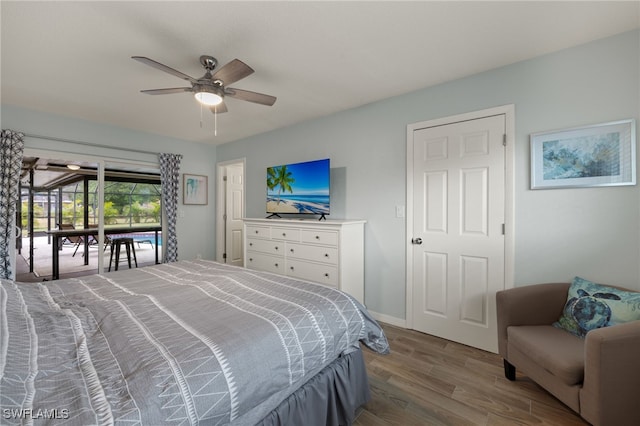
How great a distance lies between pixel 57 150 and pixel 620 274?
5.89m

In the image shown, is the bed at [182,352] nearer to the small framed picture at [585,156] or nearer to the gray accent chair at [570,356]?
the gray accent chair at [570,356]

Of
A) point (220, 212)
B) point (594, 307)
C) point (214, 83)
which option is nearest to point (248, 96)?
point (214, 83)

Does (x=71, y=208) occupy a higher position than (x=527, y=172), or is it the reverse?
(x=527, y=172)

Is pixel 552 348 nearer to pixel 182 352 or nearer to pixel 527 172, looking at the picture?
pixel 527 172

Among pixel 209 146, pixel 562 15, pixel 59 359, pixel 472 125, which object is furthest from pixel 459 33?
pixel 209 146

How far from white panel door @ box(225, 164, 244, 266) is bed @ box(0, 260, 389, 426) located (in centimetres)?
334

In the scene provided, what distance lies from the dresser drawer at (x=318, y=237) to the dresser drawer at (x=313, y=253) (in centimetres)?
6

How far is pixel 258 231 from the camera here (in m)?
3.70

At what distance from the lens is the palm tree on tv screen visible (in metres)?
3.68

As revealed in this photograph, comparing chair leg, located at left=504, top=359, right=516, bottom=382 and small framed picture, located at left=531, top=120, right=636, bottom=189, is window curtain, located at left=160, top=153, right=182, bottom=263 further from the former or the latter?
small framed picture, located at left=531, top=120, right=636, bottom=189

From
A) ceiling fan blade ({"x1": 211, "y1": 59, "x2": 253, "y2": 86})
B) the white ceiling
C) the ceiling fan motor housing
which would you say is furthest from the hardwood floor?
the ceiling fan motor housing

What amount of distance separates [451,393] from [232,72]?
2663mm

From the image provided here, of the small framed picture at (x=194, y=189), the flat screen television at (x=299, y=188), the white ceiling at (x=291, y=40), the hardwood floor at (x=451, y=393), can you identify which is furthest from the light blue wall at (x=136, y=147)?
the hardwood floor at (x=451, y=393)

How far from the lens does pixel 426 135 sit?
272 cm
